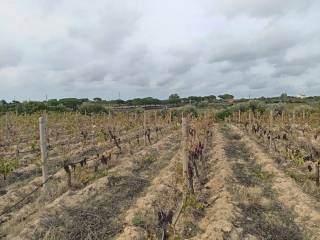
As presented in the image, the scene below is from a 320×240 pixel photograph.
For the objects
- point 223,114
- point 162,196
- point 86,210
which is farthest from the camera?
point 223,114

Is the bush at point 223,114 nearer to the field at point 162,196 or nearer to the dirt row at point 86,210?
the field at point 162,196

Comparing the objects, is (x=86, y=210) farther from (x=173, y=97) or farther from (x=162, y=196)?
(x=173, y=97)

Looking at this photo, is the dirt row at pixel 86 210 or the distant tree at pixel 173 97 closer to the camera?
the dirt row at pixel 86 210

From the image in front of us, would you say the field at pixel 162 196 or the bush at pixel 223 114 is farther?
the bush at pixel 223 114

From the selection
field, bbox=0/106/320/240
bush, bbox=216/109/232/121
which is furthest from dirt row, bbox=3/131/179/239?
bush, bbox=216/109/232/121

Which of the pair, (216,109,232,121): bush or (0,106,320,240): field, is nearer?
(0,106,320,240): field

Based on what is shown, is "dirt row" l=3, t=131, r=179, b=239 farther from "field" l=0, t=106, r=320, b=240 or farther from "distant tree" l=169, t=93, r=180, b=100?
"distant tree" l=169, t=93, r=180, b=100

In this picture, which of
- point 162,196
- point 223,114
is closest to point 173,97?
point 223,114

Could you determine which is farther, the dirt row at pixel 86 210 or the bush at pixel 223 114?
the bush at pixel 223 114

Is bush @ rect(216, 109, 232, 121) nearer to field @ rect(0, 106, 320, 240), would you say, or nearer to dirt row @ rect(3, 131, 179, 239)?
field @ rect(0, 106, 320, 240)

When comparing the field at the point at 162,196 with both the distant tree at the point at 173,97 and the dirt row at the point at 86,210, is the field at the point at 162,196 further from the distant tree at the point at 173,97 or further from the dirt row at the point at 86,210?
the distant tree at the point at 173,97

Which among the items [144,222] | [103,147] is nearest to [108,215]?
[144,222]

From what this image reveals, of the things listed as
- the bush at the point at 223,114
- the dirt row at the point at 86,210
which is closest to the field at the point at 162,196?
the dirt row at the point at 86,210

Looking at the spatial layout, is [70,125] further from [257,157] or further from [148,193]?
[148,193]
